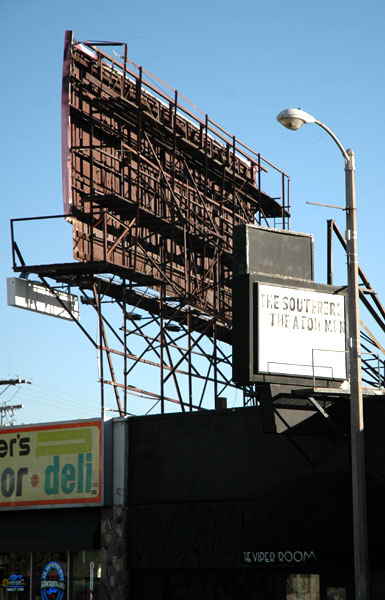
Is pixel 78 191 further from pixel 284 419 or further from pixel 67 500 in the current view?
pixel 284 419

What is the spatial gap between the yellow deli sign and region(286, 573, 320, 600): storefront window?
210 inches

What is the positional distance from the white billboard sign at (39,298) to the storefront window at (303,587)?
1838 cm

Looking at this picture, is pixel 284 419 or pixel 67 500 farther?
pixel 67 500

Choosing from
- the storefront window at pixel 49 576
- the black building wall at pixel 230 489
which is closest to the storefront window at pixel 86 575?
the storefront window at pixel 49 576

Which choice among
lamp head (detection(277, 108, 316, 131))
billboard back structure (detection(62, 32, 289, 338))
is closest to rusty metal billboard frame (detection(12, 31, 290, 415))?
billboard back structure (detection(62, 32, 289, 338))

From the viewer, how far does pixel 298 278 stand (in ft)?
79.7

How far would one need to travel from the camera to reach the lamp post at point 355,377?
18.3 m

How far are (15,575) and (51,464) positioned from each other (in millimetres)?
3155

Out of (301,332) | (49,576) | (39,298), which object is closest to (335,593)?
(301,332)

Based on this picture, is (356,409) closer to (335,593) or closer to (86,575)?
(335,593)

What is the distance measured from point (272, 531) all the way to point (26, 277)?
62.4 ft

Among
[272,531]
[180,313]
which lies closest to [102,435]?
[272,531]

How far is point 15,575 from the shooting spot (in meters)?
29.2

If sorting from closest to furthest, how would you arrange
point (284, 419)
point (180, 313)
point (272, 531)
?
point (284, 419) < point (272, 531) < point (180, 313)
